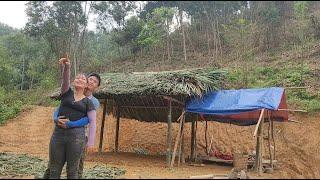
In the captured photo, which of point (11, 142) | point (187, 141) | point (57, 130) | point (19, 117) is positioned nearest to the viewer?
point (57, 130)

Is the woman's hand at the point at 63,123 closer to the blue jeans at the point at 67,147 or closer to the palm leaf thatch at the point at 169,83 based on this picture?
the blue jeans at the point at 67,147

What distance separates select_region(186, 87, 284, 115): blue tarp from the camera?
918 centimetres

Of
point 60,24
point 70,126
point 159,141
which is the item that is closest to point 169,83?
point 70,126

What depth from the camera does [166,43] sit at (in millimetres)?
27906

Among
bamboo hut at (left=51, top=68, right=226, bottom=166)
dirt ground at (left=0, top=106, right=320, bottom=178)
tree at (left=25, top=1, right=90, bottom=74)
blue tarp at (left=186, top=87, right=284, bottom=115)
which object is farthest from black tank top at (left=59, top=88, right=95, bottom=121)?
tree at (left=25, top=1, right=90, bottom=74)

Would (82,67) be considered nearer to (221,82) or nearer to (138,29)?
(138,29)

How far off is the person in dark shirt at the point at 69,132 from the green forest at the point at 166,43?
534 inches

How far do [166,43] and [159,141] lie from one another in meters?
13.2

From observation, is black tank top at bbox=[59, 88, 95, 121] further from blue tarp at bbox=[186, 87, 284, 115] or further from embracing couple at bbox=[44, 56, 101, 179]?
blue tarp at bbox=[186, 87, 284, 115]

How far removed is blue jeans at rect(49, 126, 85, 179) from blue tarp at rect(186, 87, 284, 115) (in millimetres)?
5086

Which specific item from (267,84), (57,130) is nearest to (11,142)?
(267,84)

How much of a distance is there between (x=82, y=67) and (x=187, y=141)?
14.6 meters

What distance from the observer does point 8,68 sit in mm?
23219

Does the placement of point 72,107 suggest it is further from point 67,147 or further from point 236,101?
point 236,101
